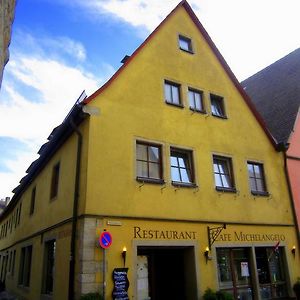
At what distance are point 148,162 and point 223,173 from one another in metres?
3.46

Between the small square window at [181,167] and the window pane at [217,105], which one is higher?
the window pane at [217,105]

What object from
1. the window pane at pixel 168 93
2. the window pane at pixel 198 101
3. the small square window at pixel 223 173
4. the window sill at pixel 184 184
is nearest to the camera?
the window sill at pixel 184 184

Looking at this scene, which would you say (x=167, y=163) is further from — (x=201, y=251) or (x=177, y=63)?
(x=177, y=63)

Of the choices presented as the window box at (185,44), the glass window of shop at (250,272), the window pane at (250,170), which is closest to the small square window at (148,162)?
the glass window of shop at (250,272)

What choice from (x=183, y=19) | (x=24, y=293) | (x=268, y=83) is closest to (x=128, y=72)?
(x=183, y=19)

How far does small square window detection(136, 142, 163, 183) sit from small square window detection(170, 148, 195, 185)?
56cm

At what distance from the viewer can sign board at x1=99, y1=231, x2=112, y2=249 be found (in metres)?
9.35

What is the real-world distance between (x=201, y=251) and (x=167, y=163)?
305 cm

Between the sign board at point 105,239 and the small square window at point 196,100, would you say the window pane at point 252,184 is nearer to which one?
the small square window at point 196,100

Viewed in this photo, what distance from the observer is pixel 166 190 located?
11.2m

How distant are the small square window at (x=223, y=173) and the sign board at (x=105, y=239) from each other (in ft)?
16.1

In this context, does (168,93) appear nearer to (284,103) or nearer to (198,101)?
(198,101)

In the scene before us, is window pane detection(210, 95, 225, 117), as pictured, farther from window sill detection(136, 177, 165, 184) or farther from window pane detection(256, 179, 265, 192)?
window sill detection(136, 177, 165, 184)

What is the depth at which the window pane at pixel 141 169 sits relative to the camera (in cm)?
1106
